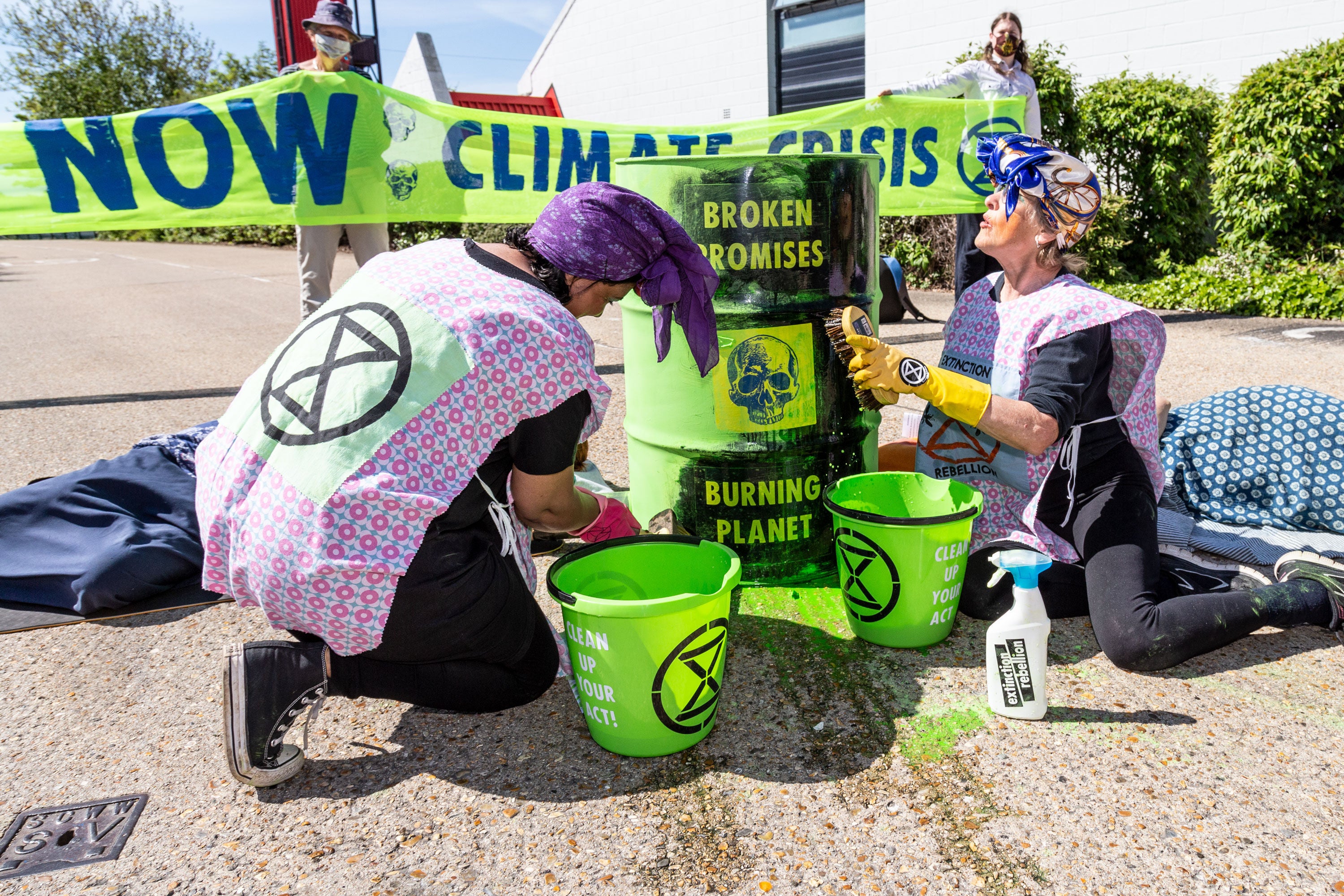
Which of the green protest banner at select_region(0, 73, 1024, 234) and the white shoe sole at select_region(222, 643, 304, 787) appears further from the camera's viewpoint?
the green protest banner at select_region(0, 73, 1024, 234)

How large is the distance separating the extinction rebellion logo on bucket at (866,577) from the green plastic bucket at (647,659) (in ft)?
1.47

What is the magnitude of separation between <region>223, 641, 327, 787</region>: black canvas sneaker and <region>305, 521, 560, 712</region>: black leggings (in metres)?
0.08

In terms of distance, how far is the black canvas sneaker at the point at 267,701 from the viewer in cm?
210

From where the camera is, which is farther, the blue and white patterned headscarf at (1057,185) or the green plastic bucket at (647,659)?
the blue and white patterned headscarf at (1057,185)

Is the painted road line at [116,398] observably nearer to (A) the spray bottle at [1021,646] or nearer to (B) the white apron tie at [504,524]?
(B) the white apron tie at [504,524]

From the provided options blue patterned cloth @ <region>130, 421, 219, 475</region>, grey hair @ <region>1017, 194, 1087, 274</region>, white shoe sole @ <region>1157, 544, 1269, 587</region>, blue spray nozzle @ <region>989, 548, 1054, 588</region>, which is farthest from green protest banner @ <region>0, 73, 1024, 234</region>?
blue spray nozzle @ <region>989, 548, 1054, 588</region>

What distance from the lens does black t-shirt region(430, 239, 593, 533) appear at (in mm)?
2184

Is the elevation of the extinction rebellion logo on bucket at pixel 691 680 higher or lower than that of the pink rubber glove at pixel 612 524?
lower

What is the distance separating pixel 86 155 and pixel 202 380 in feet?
5.55

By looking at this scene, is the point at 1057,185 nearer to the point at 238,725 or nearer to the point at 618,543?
the point at 618,543

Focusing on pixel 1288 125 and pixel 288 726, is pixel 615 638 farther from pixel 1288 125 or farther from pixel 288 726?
pixel 1288 125

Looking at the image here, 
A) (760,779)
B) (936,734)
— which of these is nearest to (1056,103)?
(936,734)

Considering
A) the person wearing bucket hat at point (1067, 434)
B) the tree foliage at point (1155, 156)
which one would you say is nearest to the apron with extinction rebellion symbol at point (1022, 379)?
the person wearing bucket hat at point (1067, 434)

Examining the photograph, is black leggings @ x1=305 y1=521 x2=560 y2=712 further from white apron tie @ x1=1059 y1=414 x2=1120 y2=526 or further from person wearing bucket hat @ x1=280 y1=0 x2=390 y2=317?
person wearing bucket hat @ x1=280 y1=0 x2=390 y2=317
